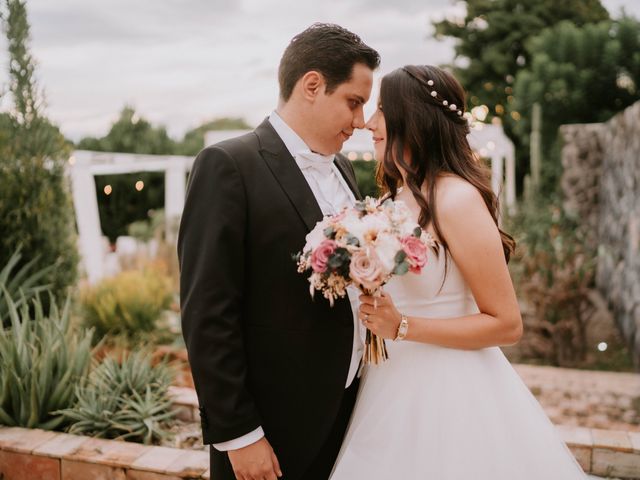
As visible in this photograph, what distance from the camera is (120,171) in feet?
31.7

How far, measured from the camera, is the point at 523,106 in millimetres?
12828

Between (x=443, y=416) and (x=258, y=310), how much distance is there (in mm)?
709

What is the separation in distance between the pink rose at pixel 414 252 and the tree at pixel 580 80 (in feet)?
35.2

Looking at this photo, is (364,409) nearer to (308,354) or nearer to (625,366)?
(308,354)

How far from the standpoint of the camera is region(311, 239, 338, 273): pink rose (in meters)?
1.70

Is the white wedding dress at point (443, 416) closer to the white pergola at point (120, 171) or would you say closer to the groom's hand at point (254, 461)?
the groom's hand at point (254, 461)

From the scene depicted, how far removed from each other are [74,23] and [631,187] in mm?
7579

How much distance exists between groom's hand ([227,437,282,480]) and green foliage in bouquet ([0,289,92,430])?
1966mm

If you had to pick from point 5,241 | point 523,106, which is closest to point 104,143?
point 523,106

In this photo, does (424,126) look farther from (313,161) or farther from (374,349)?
(374,349)

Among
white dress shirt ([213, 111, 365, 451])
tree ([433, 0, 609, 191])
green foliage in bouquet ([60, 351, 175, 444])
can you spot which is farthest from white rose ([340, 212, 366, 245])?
tree ([433, 0, 609, 191])

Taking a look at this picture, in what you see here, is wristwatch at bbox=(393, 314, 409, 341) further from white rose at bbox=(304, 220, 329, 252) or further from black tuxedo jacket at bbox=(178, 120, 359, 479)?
white rose at bbox=(304, 220, 329, 252)

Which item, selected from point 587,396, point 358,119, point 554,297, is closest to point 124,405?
point 358,119

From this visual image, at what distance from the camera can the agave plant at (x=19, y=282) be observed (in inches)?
181
